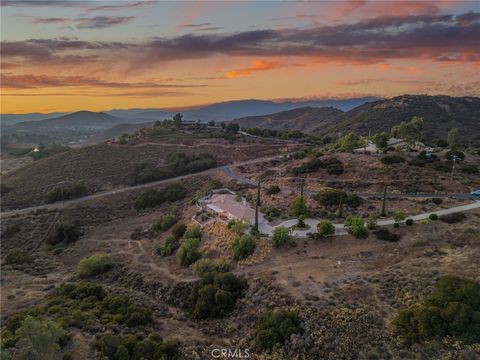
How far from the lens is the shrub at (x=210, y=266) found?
3516cm

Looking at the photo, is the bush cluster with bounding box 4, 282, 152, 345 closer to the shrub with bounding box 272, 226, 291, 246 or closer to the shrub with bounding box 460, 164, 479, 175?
the shrub with bounding box 272, 226, 291, 246

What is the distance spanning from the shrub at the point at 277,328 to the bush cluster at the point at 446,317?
656 centimetres

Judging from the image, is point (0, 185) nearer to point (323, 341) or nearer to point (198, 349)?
point (198, 349)

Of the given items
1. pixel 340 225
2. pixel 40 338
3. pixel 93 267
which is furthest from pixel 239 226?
pixel 40 338

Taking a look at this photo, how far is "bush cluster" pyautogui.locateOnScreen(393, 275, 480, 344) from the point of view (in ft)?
67.5

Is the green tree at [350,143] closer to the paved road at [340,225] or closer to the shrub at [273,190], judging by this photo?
the shrub at [273,190]

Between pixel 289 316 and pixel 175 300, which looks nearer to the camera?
pixel 289 316

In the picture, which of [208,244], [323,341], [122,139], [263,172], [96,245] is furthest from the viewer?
[122,139]

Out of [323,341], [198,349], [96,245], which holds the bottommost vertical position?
[96,245]

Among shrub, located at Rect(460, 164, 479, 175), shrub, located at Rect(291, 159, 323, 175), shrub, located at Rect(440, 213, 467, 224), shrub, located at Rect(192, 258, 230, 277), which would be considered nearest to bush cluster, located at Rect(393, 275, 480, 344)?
shrub, located at Rect(440, 213, 467, 224)

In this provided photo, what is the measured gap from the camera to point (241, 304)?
29156 millimetres

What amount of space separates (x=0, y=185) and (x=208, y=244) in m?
62.7

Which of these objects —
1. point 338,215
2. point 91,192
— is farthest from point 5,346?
point 91,192

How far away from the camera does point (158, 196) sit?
70.9 m
